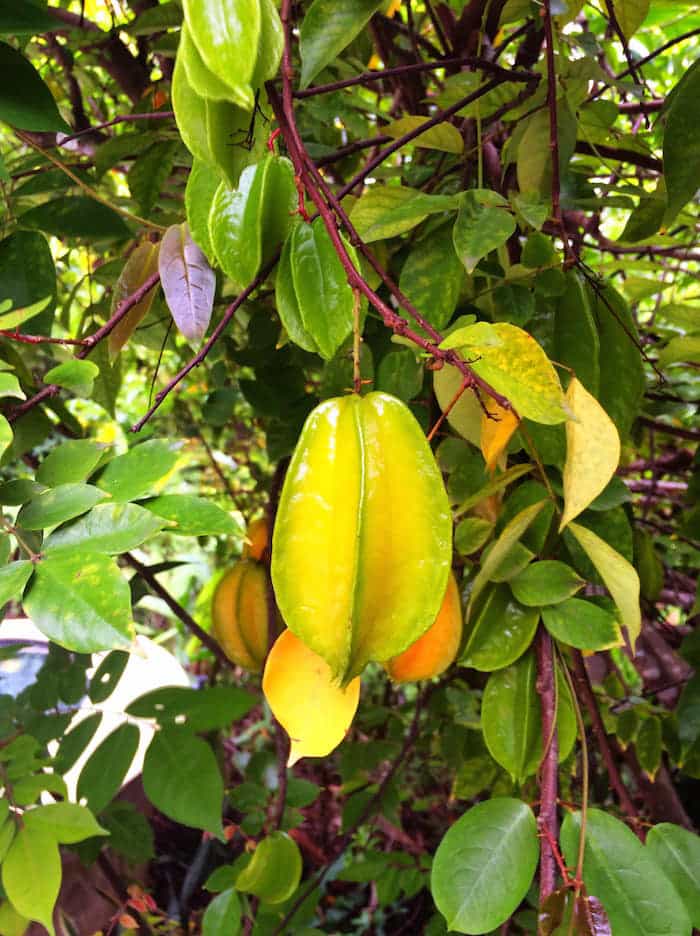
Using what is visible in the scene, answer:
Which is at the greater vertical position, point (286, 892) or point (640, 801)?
point (286, 892)

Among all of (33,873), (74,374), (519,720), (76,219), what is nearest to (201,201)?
(74,374)

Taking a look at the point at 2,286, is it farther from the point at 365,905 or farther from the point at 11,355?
the point at 365,905

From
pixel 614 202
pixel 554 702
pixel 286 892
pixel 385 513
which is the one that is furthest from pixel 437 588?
pixel 286 892

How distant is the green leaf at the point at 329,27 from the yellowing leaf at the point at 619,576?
0.40m

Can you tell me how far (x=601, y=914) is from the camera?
1.51 feet

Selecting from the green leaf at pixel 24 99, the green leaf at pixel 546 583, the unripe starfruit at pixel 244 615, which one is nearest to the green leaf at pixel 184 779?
the unripe starfruit at pixel 244 615

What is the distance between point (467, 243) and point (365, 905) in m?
1.68

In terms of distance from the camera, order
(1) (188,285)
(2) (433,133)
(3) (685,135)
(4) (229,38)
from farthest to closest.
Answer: (2) (433,133) < (1) (188,285) < (3) (685,135) < (4) (229,38)

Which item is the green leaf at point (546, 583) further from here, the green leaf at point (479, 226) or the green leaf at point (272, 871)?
the green leaf at point (272, 871)

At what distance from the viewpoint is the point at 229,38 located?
360mm

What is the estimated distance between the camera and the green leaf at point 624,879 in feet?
1.60

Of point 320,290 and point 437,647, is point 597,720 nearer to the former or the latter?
point 437,647

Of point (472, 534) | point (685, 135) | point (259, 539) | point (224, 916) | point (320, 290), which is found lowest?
point (224, 916)

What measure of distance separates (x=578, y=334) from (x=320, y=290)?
0.92 ft
